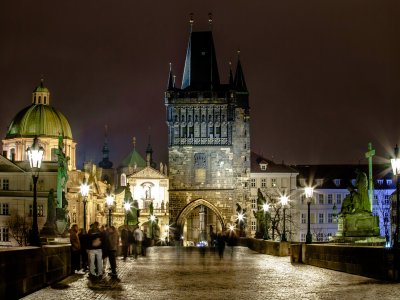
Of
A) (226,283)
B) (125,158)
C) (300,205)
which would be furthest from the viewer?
(125,158)

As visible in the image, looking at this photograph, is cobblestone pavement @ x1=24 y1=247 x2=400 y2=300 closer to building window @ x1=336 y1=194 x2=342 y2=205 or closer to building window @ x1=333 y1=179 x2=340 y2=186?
building window @ x1=336 y1=194 x2=342 y2=205

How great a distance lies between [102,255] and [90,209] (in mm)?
97165

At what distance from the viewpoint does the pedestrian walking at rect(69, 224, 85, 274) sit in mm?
25969

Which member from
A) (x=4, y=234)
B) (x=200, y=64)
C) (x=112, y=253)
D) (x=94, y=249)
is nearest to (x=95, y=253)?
(x=94, y=249)

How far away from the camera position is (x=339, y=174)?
375ft

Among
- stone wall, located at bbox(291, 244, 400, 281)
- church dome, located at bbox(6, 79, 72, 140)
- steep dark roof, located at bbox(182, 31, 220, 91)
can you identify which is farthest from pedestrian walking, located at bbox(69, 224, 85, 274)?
church dome, located at bbox(6, 79, 72, 140)

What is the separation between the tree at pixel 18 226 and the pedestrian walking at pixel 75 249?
67.8m

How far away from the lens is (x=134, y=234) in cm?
4081

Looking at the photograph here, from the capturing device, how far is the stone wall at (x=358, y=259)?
20.6 m

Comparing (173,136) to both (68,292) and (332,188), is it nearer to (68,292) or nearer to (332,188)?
(332,188)

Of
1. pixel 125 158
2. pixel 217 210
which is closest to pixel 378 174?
pixel 217 210

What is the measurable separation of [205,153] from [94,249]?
72.4 m

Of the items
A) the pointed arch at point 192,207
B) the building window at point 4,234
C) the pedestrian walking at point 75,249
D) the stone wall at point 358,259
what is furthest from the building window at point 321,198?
the pedestrian walking at point 75,249

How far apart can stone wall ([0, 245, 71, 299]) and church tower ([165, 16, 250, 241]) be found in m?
72.1
